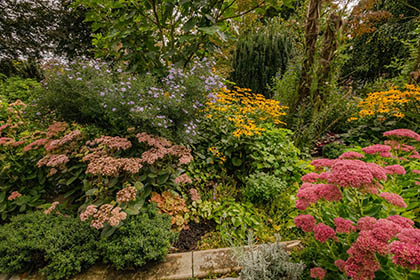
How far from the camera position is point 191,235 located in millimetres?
1865

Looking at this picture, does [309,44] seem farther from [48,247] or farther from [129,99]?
[48,247]

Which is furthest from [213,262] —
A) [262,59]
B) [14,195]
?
[262,59]

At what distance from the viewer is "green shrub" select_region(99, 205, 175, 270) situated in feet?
4.64

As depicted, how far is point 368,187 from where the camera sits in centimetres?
98

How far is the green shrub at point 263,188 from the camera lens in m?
2.06

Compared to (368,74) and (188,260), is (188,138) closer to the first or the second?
(188,260)

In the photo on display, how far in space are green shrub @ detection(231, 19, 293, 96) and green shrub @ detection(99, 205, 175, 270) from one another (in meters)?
4.17

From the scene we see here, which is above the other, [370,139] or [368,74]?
[368,74]

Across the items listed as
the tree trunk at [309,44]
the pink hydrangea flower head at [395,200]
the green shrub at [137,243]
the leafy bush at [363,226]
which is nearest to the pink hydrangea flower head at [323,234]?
the leafy bush at [363,226]

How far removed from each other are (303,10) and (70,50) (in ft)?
23.9

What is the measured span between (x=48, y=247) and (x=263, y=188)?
1.82m

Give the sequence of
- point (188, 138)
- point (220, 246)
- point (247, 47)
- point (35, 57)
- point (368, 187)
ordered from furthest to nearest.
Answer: point (35, 57) → point (247, 47) → point (188, 138) → point (220, 246) → point (368, 187)

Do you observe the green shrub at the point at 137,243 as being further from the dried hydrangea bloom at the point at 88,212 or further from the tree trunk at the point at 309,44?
the tree trunk at the point at 309,44

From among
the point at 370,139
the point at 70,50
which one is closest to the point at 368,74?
the point at 370,139
